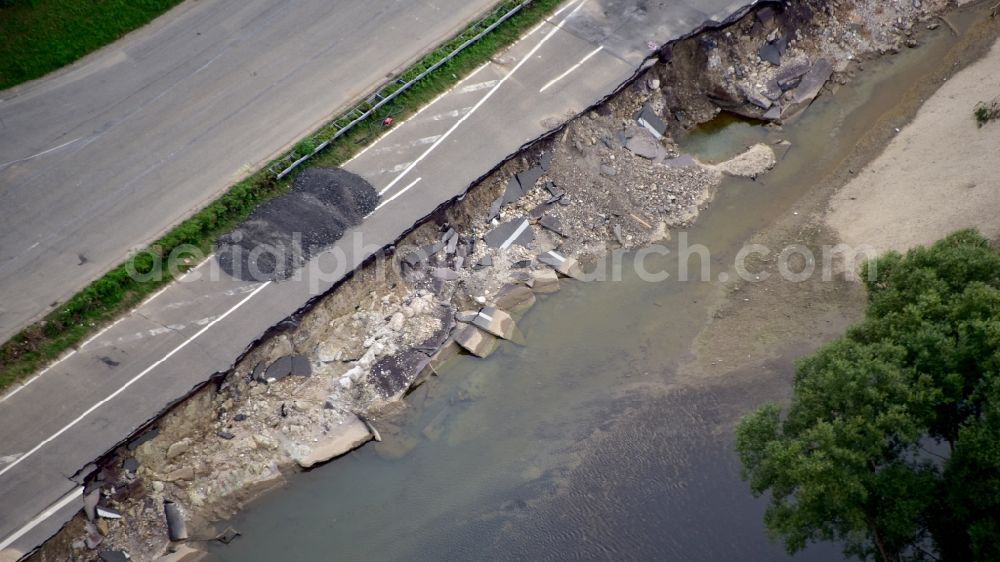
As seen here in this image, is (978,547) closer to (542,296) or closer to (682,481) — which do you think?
(682,481)

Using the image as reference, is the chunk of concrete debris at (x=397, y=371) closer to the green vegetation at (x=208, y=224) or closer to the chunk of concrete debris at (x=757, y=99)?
the green vegetation at (x=208, y=224)

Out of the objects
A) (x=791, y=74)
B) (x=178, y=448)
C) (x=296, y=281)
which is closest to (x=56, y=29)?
(x=296, y=281)

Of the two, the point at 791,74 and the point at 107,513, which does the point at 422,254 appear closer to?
the point at 107,513

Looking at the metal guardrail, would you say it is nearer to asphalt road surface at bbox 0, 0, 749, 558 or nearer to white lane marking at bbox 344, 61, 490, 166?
white lane marking at bbox 344, 61, 490, 166

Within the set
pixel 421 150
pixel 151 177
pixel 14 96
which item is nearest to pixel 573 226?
pixel 421 150

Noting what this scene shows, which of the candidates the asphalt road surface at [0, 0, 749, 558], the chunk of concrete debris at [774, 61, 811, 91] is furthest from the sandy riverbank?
the asphalt road surface at [0, 0, 749, 558]

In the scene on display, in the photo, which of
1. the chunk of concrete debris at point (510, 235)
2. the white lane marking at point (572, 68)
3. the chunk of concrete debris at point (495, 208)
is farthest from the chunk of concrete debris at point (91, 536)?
the white lane marking at point (572, 68)
